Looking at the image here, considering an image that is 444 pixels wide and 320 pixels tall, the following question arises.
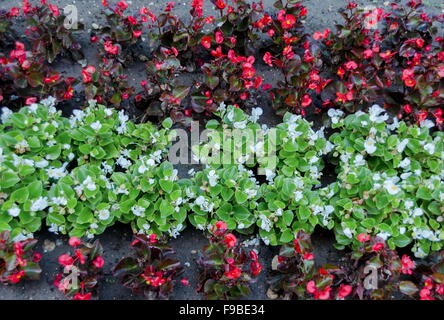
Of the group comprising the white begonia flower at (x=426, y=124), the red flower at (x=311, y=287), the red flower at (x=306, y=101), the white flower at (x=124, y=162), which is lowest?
the red flower at (x=311, y=287)

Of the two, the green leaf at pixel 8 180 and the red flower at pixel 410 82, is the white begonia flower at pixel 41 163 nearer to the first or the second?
the green leaf at pixel 8 180

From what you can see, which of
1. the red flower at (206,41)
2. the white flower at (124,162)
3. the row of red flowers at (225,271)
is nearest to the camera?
the row of red flowers at (225,271)

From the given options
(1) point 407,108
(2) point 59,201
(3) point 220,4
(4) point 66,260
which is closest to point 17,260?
(4) point 66,260

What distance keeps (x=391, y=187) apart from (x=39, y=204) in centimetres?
203

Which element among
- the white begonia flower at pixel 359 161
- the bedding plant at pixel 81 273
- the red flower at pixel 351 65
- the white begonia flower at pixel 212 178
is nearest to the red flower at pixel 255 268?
the white begonia flower at pixel 212 178

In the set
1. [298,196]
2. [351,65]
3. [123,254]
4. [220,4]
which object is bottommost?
[123,254]

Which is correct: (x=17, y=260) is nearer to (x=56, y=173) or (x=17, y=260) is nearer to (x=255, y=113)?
(x=56, y=173)

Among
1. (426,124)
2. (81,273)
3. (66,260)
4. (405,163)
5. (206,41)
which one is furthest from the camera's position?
(206,41)

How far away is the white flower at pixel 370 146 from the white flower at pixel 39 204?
1.98m

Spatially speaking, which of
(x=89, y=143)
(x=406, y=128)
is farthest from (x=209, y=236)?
(x=406, y=128)

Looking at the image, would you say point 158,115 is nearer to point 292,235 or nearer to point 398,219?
point 292,235

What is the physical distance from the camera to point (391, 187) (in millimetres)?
2930

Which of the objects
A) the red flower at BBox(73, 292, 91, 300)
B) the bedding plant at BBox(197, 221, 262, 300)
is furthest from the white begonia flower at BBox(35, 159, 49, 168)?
the bedding plant at BBox(197, 221, 262, 300)

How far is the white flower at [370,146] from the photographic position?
316 cm
